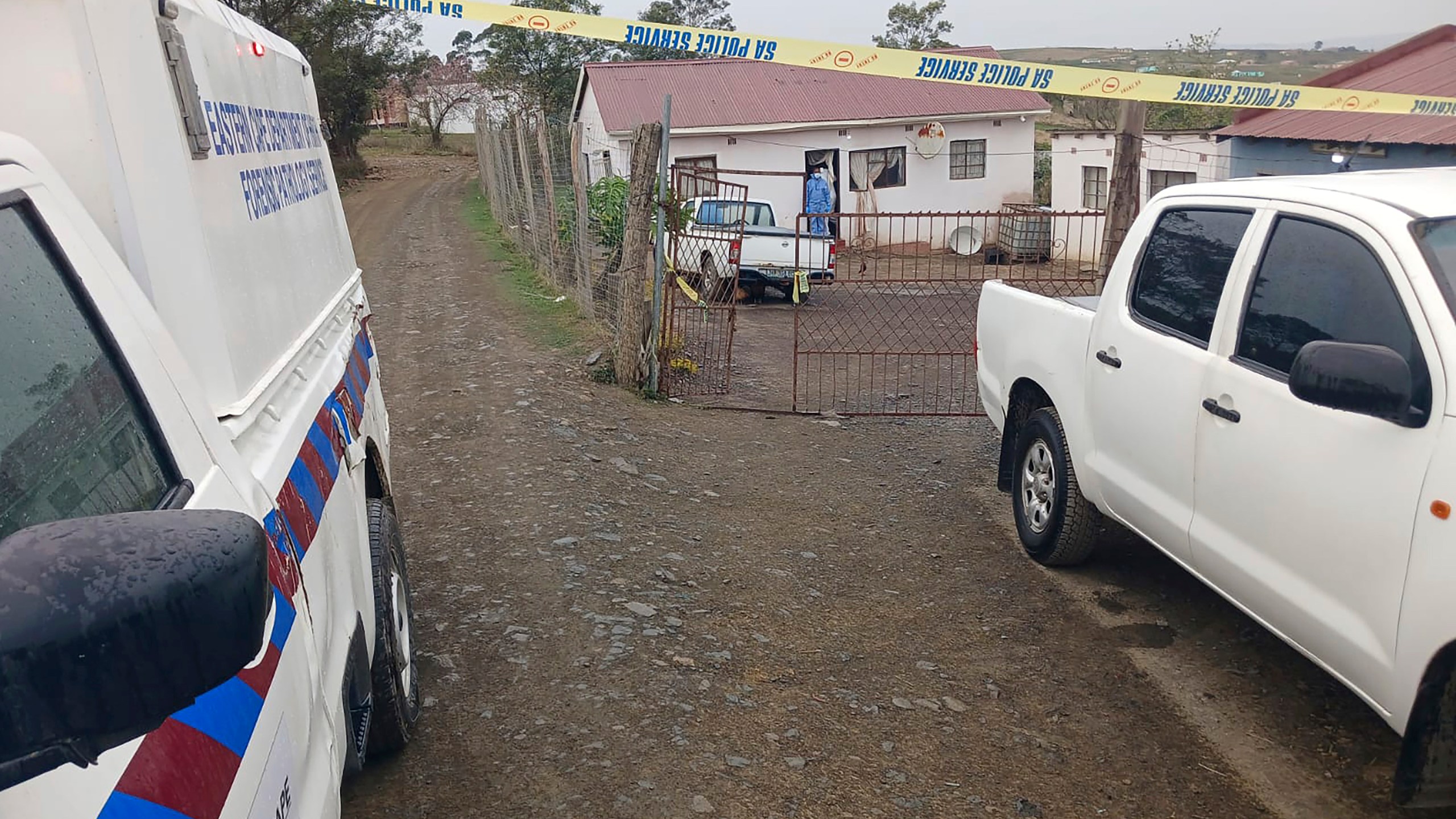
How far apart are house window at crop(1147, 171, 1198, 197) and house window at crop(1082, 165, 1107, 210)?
74.3 inches

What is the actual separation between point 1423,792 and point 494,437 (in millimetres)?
5708

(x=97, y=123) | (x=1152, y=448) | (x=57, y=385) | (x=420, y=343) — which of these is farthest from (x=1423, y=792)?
(x=420, y=343)

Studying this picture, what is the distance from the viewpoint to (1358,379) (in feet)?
9.58

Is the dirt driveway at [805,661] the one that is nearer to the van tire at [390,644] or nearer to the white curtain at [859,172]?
the van tire at [390,644]

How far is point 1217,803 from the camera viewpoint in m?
3.46

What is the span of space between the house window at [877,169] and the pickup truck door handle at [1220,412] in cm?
2257

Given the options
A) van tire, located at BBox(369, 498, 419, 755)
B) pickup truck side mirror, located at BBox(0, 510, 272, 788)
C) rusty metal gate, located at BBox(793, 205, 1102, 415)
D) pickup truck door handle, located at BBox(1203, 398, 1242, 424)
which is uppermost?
pickup truck side mirror, located at BBox(0, 510, 272, 788)

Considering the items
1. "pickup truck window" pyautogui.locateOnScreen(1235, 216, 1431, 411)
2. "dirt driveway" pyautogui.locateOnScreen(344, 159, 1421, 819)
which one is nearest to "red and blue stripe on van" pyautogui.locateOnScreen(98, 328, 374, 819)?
"dirt driveway" pyautogui.locateOnScreen(344, 159, 1421, 819)

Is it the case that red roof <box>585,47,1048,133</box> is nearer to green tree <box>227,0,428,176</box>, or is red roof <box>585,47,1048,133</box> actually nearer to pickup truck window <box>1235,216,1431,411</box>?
green tree <box>227,0,428,176</box>

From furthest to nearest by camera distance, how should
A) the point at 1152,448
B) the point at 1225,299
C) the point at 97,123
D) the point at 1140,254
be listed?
the point at 1140,254 → the point at 1152,448 → the point at 1225,299 → the point at 97,123

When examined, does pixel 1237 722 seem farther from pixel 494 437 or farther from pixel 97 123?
pixel 494 437

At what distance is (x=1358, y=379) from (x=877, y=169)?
23.7 meters

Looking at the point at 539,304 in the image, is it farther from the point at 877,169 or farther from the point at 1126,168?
the point at 877,169

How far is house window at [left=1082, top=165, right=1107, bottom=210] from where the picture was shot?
76.2 ft
